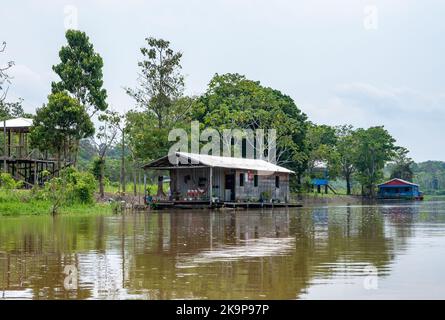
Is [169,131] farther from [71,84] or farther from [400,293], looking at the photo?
[400,293]

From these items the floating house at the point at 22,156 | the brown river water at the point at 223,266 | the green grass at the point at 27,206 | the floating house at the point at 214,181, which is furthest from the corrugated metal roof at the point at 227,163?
the brown river water at the point at 223,266

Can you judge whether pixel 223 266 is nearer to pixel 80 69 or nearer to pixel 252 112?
pixel 80 69

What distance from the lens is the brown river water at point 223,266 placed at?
27.5ft

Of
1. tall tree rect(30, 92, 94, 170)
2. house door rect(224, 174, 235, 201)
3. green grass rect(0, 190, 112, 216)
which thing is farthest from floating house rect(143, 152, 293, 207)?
green grass rect(0, 190, 112, 216)

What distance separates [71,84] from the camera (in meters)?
46.1

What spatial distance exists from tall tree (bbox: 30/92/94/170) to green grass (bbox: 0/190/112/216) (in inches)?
359

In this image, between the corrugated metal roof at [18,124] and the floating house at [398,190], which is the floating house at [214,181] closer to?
the corrugated metal roof at [18,124]

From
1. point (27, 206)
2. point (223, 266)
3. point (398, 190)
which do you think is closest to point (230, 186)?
point (27, 206)

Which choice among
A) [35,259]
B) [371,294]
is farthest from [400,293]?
[35,259]

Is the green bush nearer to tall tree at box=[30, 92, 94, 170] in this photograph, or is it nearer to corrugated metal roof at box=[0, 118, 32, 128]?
tall tree at box=[30, 92, 94, 170]

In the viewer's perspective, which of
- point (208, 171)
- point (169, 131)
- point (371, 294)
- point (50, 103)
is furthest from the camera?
point (169, 131)

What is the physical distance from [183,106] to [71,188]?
73.1 feet

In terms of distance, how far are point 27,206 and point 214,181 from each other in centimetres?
1823

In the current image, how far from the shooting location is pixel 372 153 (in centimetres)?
8612
